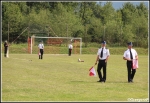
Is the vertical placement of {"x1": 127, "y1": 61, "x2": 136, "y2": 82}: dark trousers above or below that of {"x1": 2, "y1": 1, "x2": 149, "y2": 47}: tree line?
below

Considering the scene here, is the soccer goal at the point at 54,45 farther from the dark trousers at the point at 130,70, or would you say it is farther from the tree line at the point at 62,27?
the dark trousers at the point at 130,70

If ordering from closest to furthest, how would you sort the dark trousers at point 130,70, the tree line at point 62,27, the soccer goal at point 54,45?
the dark trousers at point 130,70
the soccer goal at point 54,45
the tree line at point 62,27

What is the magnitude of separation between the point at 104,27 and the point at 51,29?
10063mm

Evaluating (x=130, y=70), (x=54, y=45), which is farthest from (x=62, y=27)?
(x=130, y=70)

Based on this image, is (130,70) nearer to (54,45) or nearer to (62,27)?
(54,45)

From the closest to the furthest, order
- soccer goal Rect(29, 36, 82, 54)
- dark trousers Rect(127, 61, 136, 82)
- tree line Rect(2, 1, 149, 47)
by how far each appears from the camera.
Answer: dark trousers Rect(127, 61, 136, 82)
soccer goal Rect(29, 36, 82, 54)
tree line Rect(2, 1, 149, 47)

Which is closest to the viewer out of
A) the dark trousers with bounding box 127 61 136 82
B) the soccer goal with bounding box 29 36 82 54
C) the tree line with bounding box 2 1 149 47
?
the dark trousers with bounding box 127 61 136 82

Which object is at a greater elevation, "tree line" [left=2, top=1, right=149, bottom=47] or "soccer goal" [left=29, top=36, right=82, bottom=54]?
"tree line" [left=2, top=1, right=149, bottom=47]

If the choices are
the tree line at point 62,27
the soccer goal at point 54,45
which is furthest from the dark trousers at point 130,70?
the tree line at point 62,27

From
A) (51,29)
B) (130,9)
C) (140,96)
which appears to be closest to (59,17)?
(51,29)

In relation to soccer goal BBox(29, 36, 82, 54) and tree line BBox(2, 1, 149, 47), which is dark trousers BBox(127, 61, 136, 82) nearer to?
soccer goal BBox(29, 36, 82, 54)

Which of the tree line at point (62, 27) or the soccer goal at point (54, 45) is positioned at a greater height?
the tree line at point (62, 27)

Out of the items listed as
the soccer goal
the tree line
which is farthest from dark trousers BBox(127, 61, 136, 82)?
the tree line

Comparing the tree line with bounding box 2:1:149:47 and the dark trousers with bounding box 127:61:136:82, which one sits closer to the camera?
the dark trousers with bounding box 127:61:136:82
